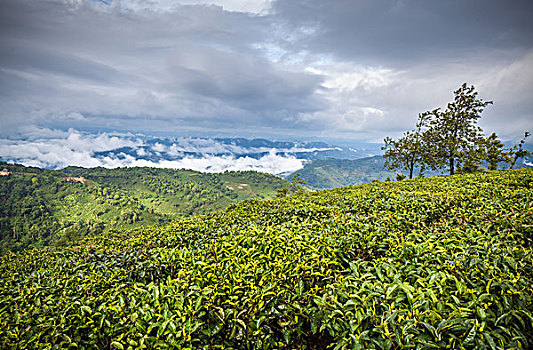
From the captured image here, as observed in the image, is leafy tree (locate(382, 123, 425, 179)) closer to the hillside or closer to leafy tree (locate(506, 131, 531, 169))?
leafy tree (locate(506, 131, 531, 169))

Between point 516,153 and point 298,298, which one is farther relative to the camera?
point 516,153

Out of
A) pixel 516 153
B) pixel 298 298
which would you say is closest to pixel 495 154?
pixel 516 153

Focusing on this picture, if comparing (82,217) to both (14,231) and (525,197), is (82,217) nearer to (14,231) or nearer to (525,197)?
(14,231)

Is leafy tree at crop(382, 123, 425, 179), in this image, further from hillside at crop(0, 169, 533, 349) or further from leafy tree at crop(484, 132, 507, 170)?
hillside at crop(0, 169, 533, 349)

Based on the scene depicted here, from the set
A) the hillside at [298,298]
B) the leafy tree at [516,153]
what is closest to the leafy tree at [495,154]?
the leafy tree at [516,153]

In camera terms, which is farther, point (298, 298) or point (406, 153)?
point (406, 153)

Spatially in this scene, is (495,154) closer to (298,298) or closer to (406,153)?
(406,153)

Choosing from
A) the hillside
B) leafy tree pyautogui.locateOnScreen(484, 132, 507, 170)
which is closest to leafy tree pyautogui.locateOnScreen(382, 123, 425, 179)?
Answer: leafy tree pyautogui.locateOnScreen(484, 132, 507, 170)

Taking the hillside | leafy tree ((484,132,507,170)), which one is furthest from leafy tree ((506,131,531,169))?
the hillside

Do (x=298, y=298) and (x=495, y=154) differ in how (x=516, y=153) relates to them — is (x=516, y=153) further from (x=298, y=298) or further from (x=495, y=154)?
(x=298, y=298)

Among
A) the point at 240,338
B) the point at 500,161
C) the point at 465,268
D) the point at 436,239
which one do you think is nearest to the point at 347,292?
the point at 240,338

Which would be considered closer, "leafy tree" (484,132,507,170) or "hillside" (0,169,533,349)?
"hillside" (0,169,533,349)

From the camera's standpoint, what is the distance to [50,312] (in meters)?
4.09

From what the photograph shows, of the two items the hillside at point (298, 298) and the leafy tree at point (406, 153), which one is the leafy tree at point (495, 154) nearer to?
the leafy tree at point (406, 153)
